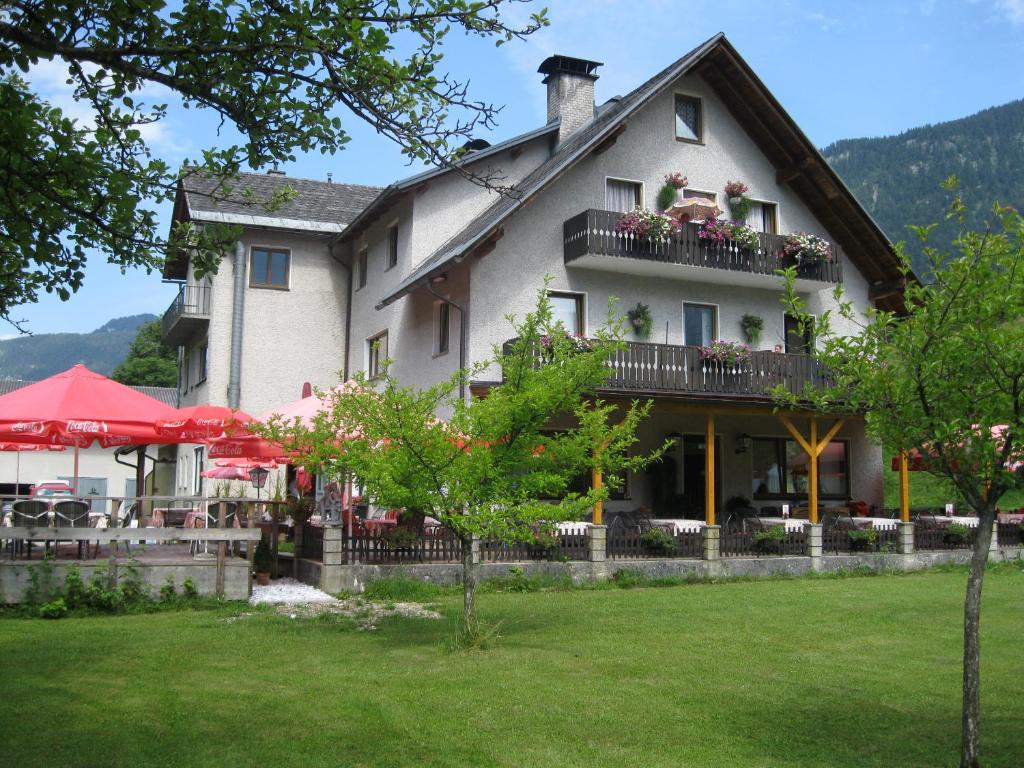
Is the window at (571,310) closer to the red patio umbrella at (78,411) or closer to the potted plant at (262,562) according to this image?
the potted plant at (262,562)

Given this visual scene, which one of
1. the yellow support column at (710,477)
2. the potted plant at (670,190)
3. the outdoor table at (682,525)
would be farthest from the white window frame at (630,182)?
the outdoor table at (682,525)

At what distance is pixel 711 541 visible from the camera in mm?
19312

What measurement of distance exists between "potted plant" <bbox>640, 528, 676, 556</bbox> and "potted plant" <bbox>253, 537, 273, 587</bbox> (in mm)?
6773

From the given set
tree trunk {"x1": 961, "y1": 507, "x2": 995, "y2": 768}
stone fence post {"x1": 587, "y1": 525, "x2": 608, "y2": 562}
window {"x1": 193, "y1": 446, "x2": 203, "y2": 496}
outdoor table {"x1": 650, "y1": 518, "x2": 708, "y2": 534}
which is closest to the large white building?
outdoor table {"x1": 650, "y1": 518, "x2": 708, "y2": 534}

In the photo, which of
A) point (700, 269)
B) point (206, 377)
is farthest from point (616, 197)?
point (206, 377)

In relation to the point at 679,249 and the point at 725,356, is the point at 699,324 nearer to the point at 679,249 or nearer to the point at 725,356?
the point at 679,249

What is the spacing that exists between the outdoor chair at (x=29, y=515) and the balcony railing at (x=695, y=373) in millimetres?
8968

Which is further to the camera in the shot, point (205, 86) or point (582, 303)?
point (582, 303)

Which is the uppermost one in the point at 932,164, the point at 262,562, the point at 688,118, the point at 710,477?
the point at 932,164

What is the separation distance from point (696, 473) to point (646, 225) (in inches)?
252

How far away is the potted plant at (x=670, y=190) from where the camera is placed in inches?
914

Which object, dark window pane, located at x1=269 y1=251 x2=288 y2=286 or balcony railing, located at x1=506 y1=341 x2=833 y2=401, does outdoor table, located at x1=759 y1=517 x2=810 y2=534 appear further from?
dark window pane, located at x1=269 y1=251 x2=288 y2=286

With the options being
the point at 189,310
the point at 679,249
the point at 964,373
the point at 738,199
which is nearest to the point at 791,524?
the point at 679,249

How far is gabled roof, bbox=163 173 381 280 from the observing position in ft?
87.3
